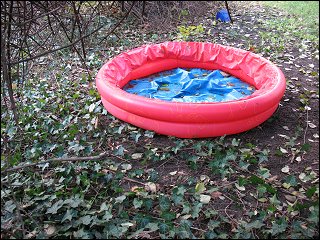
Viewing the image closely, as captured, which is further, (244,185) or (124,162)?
(124,162)

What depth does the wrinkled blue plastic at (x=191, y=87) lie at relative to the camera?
3873 millimetres

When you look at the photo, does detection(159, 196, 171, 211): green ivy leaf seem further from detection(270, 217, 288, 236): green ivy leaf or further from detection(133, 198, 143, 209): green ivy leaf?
detection(270, 217, 288, 236): green ivy leaf

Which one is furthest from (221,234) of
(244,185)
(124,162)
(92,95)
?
(92,95)

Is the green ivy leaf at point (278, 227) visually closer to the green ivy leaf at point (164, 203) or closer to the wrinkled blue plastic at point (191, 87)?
the green ivy leaf at point (164, 203)

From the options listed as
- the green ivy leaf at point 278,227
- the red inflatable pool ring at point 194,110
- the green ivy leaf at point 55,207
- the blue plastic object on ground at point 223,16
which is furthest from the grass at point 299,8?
the green ivy leaf at point 55,207

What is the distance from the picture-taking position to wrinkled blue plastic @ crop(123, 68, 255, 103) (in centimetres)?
387

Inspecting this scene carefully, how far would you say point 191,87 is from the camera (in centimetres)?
403

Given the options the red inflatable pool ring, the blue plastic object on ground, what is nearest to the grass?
the blue plastic object on ground

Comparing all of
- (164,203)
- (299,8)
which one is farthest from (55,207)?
(299,8)

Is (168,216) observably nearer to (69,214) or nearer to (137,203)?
(137,203)

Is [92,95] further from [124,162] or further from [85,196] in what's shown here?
[85,196]

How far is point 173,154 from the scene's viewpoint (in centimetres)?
276

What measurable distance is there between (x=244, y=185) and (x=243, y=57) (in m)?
2.35

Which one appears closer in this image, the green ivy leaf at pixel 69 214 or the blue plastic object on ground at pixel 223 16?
the green ivy leaf at pixel 69 214
